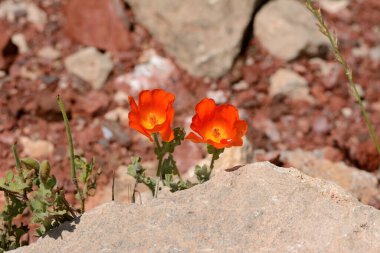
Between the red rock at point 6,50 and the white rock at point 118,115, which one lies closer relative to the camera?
the white rock at point 118,115

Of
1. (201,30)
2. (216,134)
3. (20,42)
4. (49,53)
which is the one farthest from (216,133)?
(20,42)

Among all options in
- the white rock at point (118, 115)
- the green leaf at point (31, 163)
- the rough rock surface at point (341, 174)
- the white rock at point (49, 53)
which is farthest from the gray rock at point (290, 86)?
the green leaf at point (31, 163)

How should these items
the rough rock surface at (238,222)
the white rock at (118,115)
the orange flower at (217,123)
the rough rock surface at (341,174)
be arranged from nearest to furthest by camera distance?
the rough rock surface at (238,222)
the orange flower at (217,123)
the rough rock surface at (341,174)
the white rock at (118,115)

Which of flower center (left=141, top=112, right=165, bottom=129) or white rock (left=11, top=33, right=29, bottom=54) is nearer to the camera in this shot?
flower center (left=141, top=112, right=165, bottom=129)

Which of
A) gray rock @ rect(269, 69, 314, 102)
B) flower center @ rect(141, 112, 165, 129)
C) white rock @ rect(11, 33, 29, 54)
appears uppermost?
flower center @ rect(141, 112, 165, 129)

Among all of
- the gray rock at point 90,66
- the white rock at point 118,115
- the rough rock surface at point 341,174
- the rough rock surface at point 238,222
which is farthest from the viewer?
the gray rock at point 90,66

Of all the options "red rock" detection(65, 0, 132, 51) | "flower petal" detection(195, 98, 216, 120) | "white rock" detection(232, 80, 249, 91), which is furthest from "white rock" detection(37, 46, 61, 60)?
"flower petal" detection(195, 98, 216, 120)

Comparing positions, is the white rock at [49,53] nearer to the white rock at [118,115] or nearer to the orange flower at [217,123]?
the white rock at [118,115]

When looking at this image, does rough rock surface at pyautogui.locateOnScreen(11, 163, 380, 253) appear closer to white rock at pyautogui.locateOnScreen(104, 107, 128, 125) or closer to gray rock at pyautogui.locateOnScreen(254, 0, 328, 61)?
white rock at pyautogui.locateOnScreen(104, 107, 128, 125)
